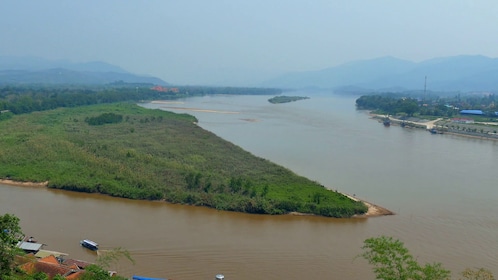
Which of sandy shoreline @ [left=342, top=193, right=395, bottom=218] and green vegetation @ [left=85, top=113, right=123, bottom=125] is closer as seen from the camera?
sandy shoreline @ [left=342, top=193, right=395, bottom=218]

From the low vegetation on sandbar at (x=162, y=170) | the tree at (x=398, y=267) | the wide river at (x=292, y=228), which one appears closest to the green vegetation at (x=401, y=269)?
the tree at (x=398, y=267)

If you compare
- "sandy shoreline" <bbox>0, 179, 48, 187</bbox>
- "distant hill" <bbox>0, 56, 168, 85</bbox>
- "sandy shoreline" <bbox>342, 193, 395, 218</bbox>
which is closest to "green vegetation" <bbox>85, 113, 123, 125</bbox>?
"sandy shoreline" <bbox>0, 179, 48, 187</bbox>

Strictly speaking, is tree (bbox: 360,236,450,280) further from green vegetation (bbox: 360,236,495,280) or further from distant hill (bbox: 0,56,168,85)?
distant hill (bbox: 0,56,168,85)

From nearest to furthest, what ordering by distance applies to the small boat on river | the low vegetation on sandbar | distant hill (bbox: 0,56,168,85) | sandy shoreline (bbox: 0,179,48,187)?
1. the small boat on river
2. the low vegetation on sandbar
3. sandy shoreline (bbox: 0,179,48,187)
4. distant hill (bbox: 0,56,168,85)

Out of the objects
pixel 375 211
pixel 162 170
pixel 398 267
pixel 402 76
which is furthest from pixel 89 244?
pixel 402 76

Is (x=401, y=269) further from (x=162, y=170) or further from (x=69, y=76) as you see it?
(x=69, y=76)

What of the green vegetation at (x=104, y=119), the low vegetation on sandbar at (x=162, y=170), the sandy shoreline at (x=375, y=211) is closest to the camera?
the sandy shoreline at (x=375, y=211)

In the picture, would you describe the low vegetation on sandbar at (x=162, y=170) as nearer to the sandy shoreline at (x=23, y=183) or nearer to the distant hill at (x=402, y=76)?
the sandy shoreline at (x=23, y=183)
